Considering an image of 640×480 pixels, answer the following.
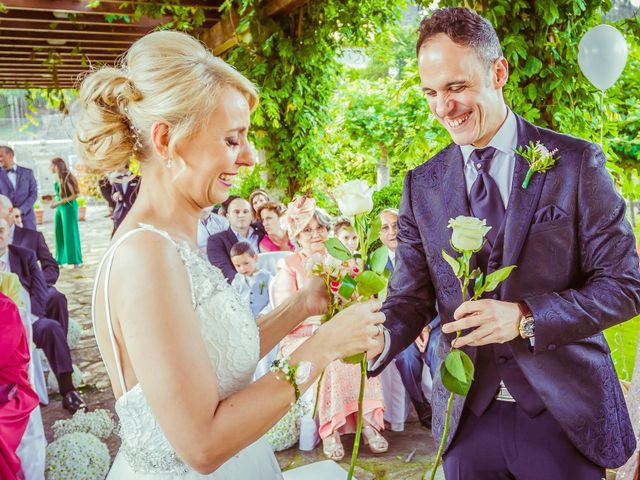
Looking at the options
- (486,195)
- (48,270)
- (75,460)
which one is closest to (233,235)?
(48,270)

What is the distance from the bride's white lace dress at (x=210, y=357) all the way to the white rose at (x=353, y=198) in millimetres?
424

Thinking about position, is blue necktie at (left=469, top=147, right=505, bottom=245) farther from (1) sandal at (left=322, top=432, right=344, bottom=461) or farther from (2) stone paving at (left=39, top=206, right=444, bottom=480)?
(1) sandal at (left=322, top=432, right=344, bottom=461)

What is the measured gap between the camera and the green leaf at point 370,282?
136cm

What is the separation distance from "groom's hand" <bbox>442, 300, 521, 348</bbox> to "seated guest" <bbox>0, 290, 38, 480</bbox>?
2149mm

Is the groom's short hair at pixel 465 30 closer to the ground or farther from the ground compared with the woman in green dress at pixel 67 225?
farther from the ground

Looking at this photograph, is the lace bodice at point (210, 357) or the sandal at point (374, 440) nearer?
the lace bodice at point (210, 357)

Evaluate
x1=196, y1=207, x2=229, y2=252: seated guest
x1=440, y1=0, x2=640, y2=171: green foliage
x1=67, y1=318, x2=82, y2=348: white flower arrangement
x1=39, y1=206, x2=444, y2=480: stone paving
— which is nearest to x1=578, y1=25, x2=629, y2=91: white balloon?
x1=440, y1=0, x2=640, y2=171: green foliage

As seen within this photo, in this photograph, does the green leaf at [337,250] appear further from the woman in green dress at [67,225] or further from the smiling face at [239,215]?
the woman in green dress at [67,225]

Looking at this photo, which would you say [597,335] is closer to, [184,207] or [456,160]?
[456,160]

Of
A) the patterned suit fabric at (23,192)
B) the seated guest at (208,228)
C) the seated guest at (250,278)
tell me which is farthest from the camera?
the patterned suit fabric at (23,192)

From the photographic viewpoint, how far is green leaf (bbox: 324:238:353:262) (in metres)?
1.35

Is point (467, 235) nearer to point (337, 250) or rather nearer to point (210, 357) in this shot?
point (337, 250)

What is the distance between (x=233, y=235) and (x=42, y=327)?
1.87 meters

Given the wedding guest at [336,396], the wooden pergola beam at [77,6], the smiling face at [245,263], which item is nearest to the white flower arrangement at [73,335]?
the smiling face at [245,263]
